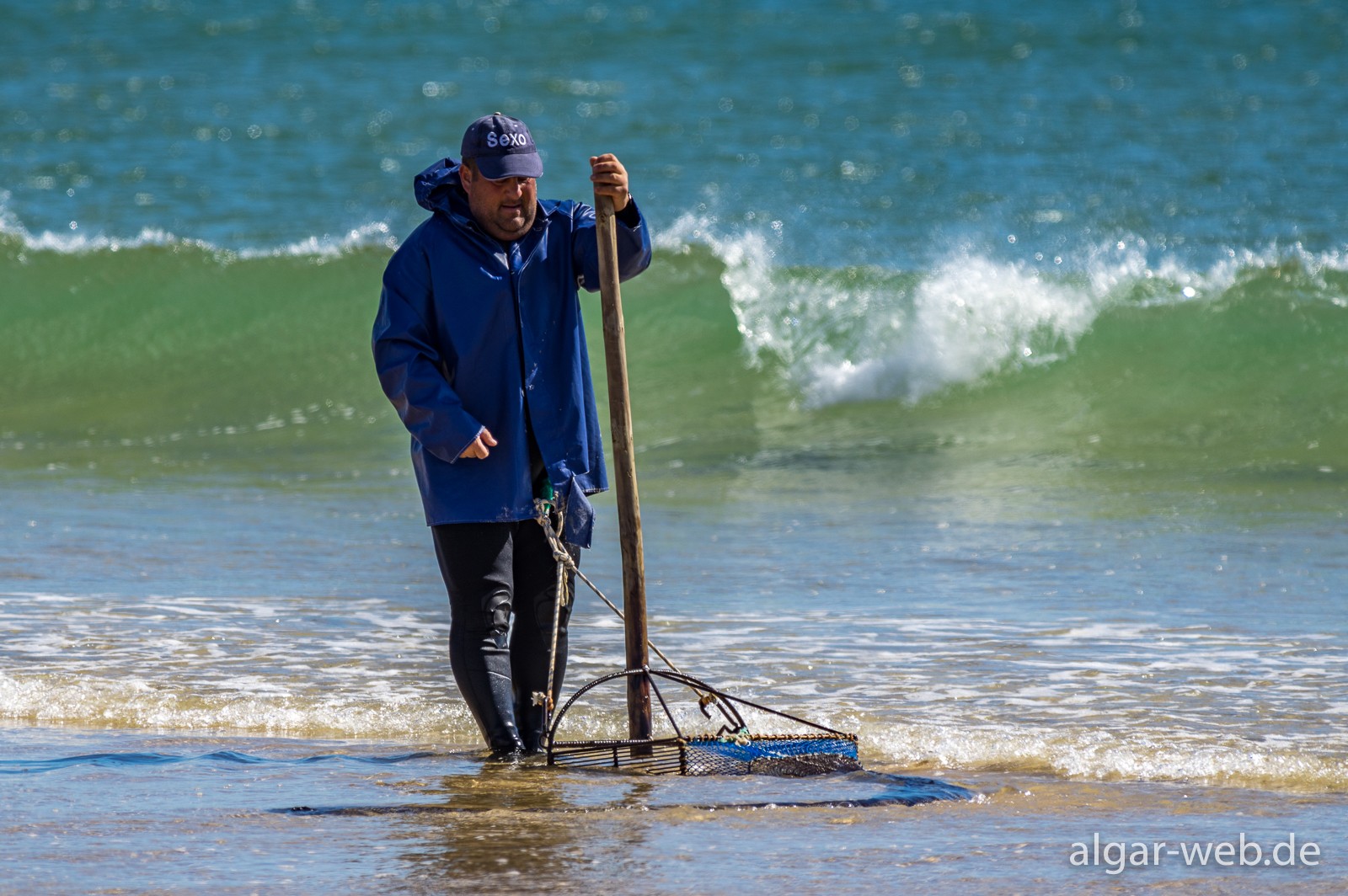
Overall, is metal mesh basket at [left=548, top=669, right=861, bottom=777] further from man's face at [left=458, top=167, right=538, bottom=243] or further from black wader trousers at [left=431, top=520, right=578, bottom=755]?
man's face at [left=458, top=167, right=538, bottom=243]

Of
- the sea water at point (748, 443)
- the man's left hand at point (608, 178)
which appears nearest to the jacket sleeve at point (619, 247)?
the man's left hand at point (608, 178)

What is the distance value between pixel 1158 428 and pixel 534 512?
308 inches

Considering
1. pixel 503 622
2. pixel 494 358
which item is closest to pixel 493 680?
pixel 503 622

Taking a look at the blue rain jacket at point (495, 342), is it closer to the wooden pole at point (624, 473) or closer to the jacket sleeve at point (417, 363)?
→ the jacket sleeve at point (417, 363)

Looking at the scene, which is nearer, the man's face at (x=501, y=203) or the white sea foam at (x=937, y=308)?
the man's face at (x=501, y=203)

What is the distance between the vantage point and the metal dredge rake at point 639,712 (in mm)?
4570

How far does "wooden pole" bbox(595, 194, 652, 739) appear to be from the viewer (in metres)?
4.56

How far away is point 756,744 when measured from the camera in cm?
464

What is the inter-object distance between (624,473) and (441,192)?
2.84ft

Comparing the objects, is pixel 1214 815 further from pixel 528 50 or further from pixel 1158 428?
pixel 528 50

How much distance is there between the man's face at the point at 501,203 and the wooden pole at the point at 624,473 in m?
0.21

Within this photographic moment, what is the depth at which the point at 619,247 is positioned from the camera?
15.5 feet

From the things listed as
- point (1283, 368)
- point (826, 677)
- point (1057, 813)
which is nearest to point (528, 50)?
point (1283, 368)

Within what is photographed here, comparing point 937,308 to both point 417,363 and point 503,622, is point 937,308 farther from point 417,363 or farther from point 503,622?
point 417,363
